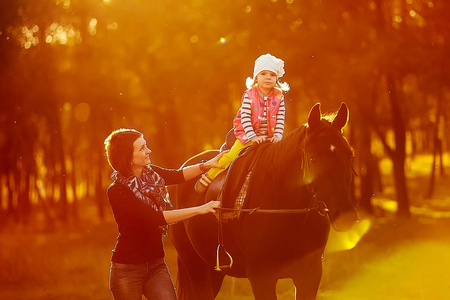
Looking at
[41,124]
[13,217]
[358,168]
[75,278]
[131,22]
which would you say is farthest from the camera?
[13,217]

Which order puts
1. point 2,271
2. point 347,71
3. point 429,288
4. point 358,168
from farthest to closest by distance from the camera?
point 358,168 → point 347,71 → point 2,271 → point 429,288

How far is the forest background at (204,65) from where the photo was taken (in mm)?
19984

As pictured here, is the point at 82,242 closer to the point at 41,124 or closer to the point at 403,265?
the point at 41,124

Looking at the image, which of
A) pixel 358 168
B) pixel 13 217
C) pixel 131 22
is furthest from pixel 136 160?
pixel 13 217

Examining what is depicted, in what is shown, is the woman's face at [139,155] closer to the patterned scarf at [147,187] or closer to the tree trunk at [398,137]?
the patterned scarf at [147,187]

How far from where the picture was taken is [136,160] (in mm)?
5621

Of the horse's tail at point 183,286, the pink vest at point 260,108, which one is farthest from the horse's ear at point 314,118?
the horse's tail at point 183,286

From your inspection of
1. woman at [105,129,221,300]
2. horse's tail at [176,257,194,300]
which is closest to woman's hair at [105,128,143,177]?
woman at [105,129,221,300]

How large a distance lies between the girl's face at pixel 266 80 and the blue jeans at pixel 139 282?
2.05 meters

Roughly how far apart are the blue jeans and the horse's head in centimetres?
143

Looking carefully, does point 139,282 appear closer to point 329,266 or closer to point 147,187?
point 147,187

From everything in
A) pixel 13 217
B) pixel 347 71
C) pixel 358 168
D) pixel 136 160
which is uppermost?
pixel 347 71

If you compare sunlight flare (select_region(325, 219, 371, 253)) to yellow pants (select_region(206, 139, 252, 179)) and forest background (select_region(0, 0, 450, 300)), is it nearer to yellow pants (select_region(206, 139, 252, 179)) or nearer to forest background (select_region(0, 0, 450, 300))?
forest background (select_region(0, 0, 450, 300))

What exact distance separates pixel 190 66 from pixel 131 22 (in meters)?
2.99
